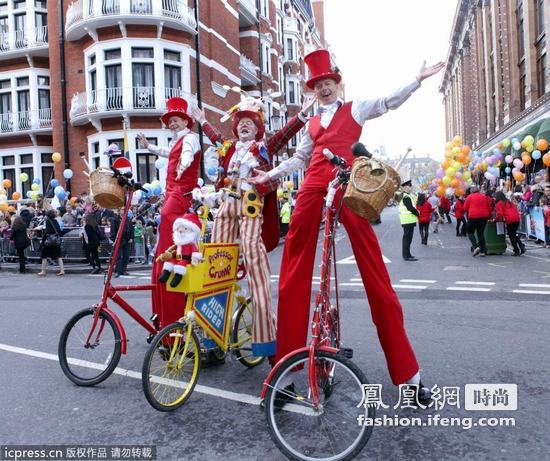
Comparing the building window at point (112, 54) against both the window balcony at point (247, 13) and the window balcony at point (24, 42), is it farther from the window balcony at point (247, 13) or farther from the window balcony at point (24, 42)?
the window balcony at point (247, 13)

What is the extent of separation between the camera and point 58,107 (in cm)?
2455

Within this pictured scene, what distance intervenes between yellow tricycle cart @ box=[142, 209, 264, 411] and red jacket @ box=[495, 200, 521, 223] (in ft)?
32.1

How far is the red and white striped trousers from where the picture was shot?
13.1 feet

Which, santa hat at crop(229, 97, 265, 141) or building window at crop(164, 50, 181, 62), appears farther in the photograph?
building window at crop(164, 50, 181, 62)

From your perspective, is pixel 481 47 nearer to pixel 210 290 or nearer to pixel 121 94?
pixel 121 94

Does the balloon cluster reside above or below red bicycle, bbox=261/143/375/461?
above

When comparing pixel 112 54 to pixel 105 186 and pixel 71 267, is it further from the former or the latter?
pixel 105 186

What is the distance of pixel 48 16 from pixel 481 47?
34.0 metres

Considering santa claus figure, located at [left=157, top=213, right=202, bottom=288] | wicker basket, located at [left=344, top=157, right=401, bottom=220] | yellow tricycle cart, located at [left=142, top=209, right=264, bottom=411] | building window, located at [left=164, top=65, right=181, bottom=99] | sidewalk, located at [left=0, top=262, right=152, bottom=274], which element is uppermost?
building window, located at [left=164, top=65, right=181, bottom=99]

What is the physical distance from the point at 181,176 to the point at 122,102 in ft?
62.6

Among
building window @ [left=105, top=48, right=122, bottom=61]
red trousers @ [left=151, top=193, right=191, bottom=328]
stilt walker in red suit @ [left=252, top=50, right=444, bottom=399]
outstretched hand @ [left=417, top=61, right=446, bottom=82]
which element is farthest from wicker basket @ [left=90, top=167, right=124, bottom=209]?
building window @ [left=105, top=48, right=122, bottom=61]

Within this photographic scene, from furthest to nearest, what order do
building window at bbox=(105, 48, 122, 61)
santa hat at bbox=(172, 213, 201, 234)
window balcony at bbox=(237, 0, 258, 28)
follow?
window balcony at bbox=(237, 0, 258, 28), building window at bbox=(105, 48, 122, 61), santa hat at bbox=(172, 213, 201, 234)

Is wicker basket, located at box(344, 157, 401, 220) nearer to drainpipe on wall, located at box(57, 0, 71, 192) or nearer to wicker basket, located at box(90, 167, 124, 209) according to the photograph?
wicker basket, located at box(90, 167, 124, 209)

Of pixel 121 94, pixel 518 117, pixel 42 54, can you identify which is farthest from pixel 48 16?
pixel 518 117
